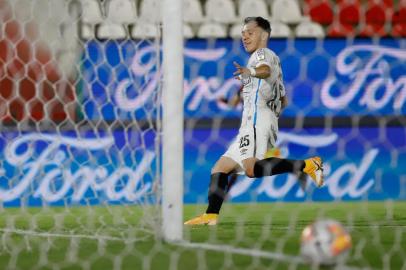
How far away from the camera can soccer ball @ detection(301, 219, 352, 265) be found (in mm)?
3400

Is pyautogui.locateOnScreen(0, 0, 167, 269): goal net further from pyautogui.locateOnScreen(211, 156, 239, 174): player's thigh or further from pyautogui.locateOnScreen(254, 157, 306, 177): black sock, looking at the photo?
pyautogui.locateOnScreen(254, 157, 306, 177): black sock

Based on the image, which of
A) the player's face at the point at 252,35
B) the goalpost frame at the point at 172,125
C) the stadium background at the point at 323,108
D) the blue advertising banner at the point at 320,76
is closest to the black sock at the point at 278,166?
the player's face at the point at 252,35

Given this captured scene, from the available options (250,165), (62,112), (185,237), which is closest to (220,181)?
(250,165)

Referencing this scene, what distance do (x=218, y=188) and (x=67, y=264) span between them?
7.25 ft

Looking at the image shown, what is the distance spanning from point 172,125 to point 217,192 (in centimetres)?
155

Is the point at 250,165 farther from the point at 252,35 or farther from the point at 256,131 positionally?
the point at 252,35

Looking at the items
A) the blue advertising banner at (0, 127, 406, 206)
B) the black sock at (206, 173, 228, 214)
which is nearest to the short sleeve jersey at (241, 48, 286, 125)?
the black sock at (206, 173, 228, 214)

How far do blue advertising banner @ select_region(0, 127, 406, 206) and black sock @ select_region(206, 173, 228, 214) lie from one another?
2421mm

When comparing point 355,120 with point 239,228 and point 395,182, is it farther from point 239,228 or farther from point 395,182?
point 239,228

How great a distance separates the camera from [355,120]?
888 centimetres

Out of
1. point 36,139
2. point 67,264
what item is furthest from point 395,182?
point 67,264

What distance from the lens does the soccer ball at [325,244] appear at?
11.2ft

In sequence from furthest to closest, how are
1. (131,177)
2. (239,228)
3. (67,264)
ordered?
(131,177) → (239,228) → (67,264)

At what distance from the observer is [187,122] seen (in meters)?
8.86
